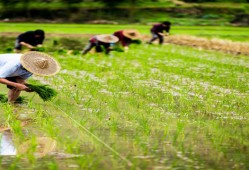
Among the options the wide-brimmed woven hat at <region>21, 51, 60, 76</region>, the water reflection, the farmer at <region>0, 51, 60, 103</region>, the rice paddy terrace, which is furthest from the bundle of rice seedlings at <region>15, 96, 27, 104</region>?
the water reflection

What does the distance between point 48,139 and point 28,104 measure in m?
2.25

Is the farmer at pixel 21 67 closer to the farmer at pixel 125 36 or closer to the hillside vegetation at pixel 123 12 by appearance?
the farmer at pixel 125 36

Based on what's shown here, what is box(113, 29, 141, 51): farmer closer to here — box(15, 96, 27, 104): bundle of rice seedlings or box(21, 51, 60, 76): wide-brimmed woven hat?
box(15, 96, 27, 104): bundle of rice seedlings

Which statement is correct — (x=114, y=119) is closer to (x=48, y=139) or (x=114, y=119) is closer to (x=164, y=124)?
(x=164, y=124)

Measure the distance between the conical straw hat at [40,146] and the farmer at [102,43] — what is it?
35.0 ft

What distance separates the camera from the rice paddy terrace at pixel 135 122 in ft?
16.6

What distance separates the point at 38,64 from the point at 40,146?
234 cm

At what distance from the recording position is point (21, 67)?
A: 7.63m

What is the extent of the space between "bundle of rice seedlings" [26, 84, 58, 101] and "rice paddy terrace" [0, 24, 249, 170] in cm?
10

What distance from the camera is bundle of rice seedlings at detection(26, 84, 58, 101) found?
7961 mm

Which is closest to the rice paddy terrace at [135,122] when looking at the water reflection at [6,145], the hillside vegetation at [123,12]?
the water reflection at [6,145]

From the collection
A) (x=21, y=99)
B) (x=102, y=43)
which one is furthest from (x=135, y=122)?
(x=102, y=43)

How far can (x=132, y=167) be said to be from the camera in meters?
4.73

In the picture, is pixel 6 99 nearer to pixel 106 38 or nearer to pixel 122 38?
pixel 106 38
